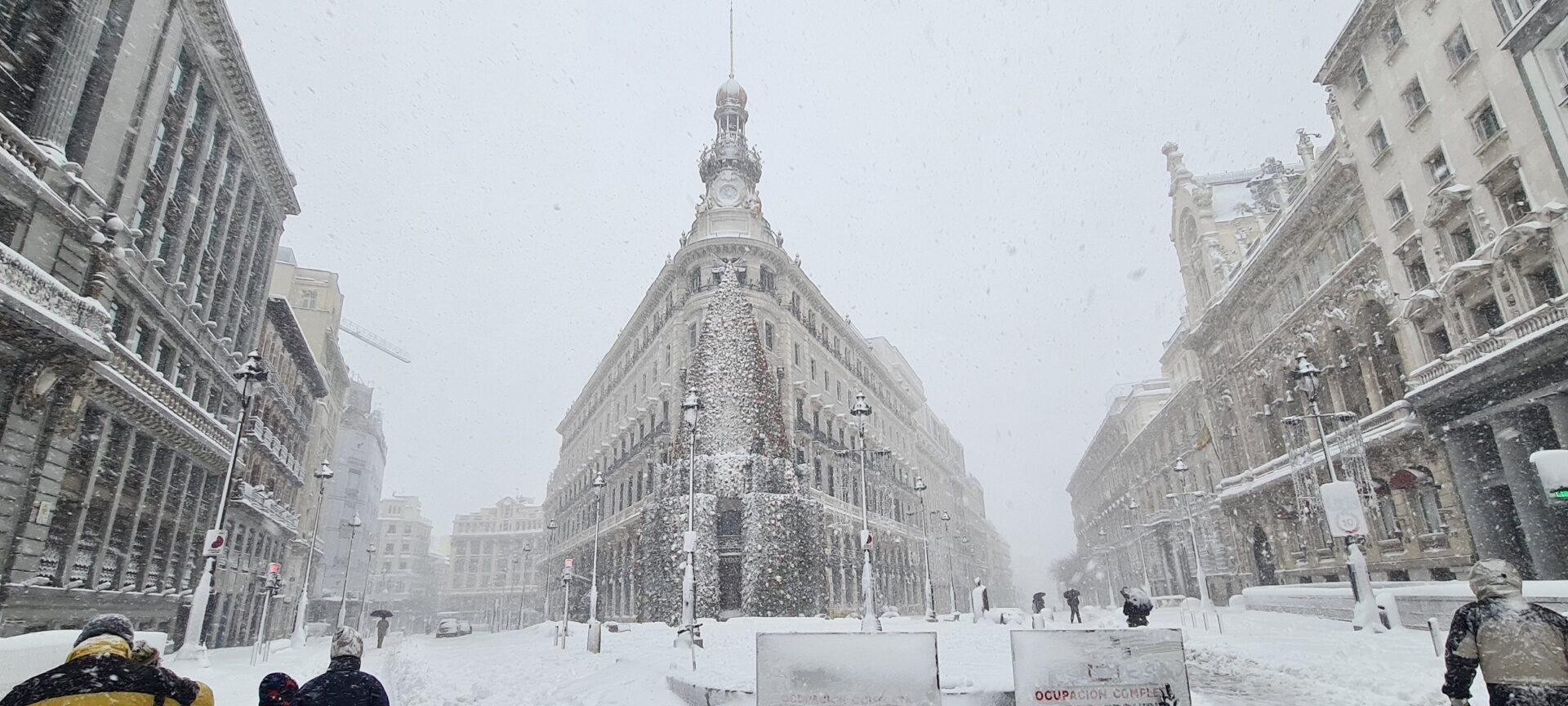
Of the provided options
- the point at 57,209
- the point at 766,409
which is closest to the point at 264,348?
the point at 57,209

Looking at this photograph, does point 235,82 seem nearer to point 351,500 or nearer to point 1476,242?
point 1476,242

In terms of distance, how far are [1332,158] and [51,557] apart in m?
40.2

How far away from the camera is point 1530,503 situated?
729 inches

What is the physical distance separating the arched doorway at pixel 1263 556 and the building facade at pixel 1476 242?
13762 mm

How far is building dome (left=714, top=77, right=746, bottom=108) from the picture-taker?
47.3 metres

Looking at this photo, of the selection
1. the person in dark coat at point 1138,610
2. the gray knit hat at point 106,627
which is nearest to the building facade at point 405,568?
the person in dark coat at point 1138,610

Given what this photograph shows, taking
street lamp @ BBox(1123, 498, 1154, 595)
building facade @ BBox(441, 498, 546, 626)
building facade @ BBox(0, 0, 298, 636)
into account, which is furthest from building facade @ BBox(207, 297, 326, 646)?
building facade @ BBox(441, 498, 546, 626)

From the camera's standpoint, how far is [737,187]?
4291 cm

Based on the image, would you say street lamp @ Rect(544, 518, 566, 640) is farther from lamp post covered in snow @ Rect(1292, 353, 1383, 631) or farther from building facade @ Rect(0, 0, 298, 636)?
lamp post covered in snow @ Rect(1292, 353, 1383, 631)

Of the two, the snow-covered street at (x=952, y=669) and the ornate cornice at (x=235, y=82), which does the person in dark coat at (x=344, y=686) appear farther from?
the ornate cornice at (x=235, y=82)

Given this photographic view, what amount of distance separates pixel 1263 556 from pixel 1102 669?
3695 centimetres

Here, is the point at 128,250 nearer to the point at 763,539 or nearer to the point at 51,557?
the point at 51,557

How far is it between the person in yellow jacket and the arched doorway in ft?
133

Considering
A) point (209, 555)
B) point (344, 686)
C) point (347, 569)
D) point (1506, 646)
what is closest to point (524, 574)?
point (347, 569)
